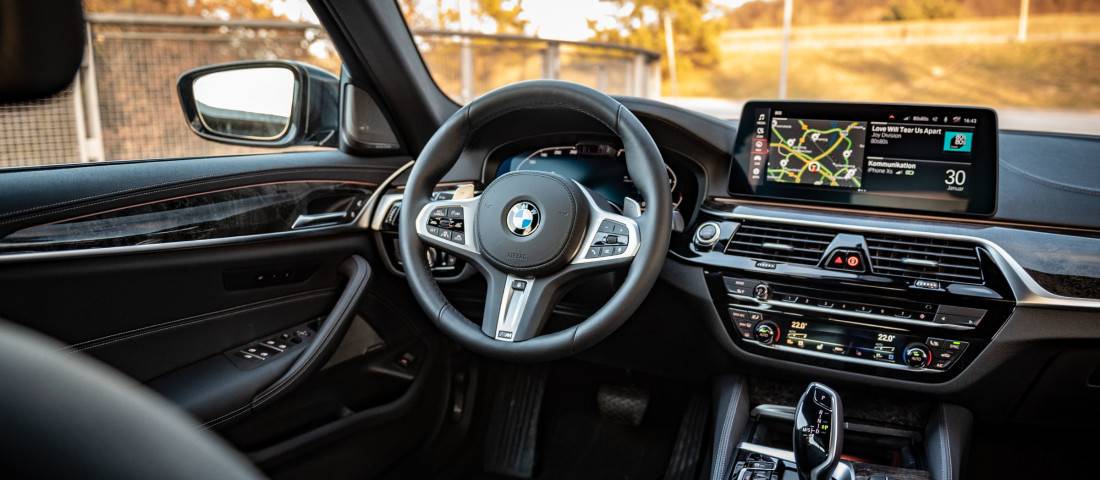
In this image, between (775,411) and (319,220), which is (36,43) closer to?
(319,220)

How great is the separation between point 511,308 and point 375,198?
0.78 m

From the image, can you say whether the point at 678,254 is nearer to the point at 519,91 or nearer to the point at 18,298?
the point at 519,91

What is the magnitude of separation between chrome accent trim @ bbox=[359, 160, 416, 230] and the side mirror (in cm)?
21

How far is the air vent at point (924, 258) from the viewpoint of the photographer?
2.06 metres

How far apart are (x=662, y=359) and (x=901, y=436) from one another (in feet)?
2.40

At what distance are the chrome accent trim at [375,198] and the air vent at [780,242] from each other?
105cm

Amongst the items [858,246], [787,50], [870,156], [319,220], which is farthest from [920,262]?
[787,50]

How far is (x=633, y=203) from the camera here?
204 centimetres

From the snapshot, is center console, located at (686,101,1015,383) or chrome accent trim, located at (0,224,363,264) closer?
chrome accent trim, located at (0,224,363,264)

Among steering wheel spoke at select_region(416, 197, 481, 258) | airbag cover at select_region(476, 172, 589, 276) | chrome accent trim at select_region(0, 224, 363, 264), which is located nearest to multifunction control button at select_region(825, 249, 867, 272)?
airbag cover at select_region(476, 172, 589, 276)

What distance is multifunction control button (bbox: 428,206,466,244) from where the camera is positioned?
2.08m

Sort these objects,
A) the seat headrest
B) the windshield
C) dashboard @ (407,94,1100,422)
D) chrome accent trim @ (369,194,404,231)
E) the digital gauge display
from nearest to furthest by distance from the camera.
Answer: the seat headrest → dashboard @ (407,94,1100,422) → the digital gauge display → chrome accent trim @ (369,194,404,231) → the windshield

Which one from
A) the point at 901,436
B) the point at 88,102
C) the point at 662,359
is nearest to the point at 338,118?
the point at 662,359

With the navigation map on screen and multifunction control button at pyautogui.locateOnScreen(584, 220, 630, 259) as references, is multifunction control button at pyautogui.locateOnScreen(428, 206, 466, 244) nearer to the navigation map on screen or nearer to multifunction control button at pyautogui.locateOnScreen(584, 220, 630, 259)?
multifunction control button at pyautogui.locateOnScreen(584, 220, 630, 259)
